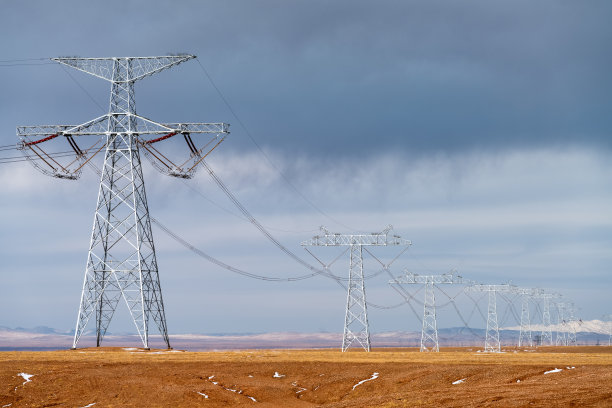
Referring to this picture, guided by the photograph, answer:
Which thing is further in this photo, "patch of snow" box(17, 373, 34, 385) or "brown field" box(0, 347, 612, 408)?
"patch of snow" box(17, 373, 34, 385)

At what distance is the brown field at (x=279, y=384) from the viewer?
124 ft

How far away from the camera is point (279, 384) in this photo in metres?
51.2

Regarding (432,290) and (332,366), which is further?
(432,290)

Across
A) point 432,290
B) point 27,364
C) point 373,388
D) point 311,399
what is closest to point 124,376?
point 27,364

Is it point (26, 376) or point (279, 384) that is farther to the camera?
point (279, 384)

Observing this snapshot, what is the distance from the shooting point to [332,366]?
186 feet

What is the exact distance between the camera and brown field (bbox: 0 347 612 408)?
37.8 meters

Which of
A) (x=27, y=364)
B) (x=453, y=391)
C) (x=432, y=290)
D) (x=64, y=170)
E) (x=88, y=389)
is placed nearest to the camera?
(x=453, y=391)

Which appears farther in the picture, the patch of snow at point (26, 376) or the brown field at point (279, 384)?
the patch of snow at point (26, 376)

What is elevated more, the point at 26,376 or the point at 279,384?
the point at 26,376

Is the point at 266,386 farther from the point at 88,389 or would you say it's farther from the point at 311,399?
the point at 88,389

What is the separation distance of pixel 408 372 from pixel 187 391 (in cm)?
1580

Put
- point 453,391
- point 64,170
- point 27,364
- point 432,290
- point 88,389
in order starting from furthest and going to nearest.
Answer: point 432,290
point 64,170
point 27,364
point 88,389
point 453,391

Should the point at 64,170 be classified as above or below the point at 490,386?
above
